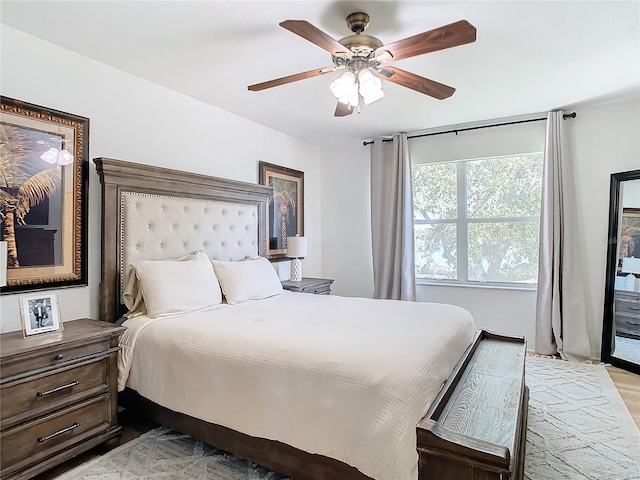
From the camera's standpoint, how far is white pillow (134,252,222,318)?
2.46 m

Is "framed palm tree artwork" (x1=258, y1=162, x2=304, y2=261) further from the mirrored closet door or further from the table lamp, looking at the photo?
the mirrored closet door

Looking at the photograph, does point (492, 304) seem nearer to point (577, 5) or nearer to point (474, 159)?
point (474, 159)

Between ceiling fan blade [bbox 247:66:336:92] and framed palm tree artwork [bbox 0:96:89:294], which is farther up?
ceiling fan blade [bbox 247:66:336:92]

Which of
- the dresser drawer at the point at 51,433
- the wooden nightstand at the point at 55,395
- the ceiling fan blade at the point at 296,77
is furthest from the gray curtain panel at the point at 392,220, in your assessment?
the dresser drawer at the point at 51,433

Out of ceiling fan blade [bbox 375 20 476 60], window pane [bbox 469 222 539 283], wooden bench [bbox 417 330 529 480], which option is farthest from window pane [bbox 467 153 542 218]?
ceiling fan blade [bbox 375 20 476 60]

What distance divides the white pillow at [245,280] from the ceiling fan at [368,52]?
148cm

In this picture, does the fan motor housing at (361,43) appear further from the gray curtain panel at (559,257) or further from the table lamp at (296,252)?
the gray curtain panel at (559,257)

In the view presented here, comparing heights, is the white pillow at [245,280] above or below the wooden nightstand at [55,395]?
above

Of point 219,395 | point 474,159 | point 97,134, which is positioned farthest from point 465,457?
point 474,159

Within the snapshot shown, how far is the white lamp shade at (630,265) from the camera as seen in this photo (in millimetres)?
3418

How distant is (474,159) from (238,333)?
3.48 meters

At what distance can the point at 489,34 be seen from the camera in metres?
2.25

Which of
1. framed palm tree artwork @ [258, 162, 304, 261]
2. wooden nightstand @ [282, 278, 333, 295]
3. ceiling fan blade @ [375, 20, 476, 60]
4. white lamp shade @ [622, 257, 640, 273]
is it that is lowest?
wooden nightstand @ [282, 278, 333, 295]

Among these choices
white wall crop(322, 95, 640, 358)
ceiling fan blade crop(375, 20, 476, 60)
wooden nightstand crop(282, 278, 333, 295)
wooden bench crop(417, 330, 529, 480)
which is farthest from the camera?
wooden nightstand crop(282, 278, 333, 295)
